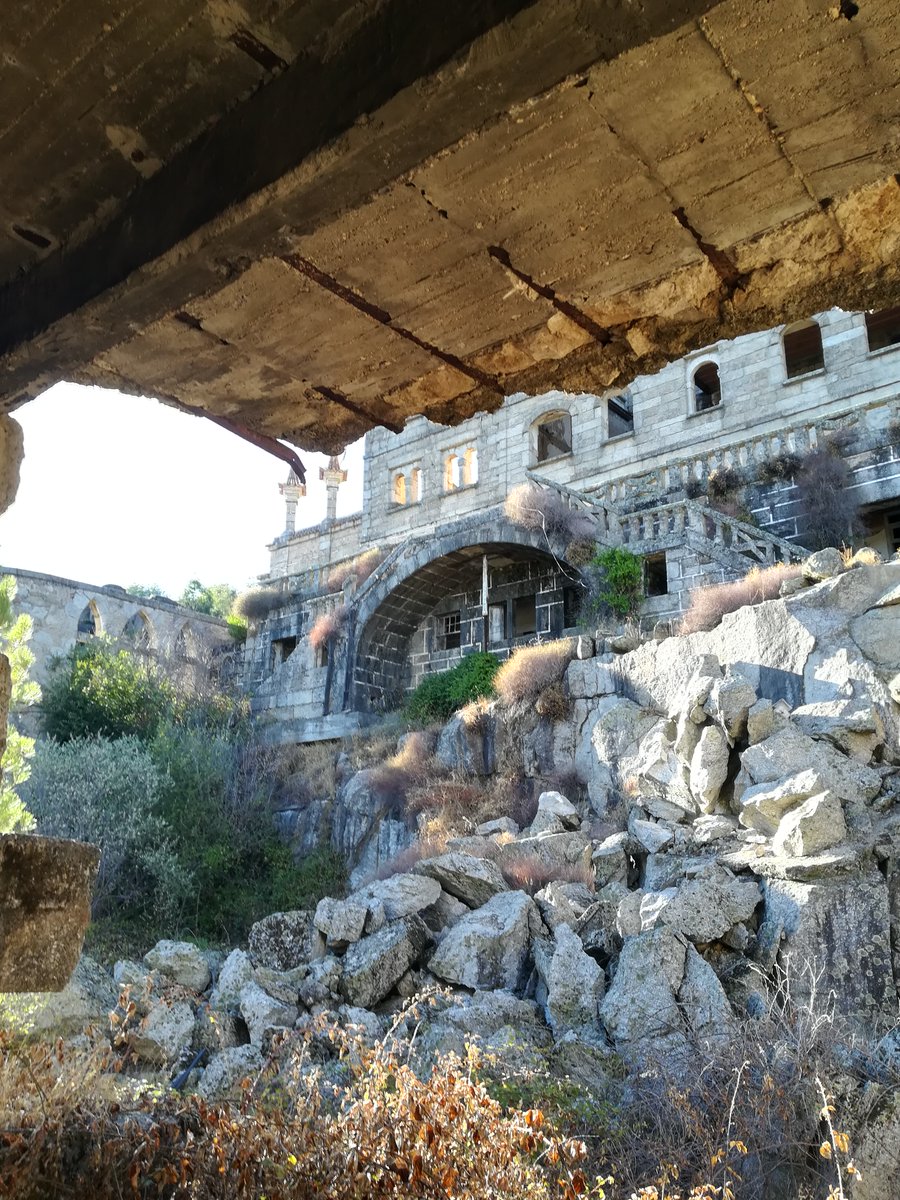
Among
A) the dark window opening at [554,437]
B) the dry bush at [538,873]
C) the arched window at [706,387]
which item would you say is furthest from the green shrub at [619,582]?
the dark window opening at [554,437]

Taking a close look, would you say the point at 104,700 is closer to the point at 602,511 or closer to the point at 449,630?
the point at 449,630

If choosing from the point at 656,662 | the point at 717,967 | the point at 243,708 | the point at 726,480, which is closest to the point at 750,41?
the point at 717,967

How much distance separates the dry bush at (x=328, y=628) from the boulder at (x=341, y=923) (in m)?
10.7

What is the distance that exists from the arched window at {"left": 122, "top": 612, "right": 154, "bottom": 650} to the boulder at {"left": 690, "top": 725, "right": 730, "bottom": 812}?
53.1ft

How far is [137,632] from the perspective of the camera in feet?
77.1

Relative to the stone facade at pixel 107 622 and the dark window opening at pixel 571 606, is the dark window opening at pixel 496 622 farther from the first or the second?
the stone facade at pixel 107 622

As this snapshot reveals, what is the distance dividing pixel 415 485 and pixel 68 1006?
19.7 meters

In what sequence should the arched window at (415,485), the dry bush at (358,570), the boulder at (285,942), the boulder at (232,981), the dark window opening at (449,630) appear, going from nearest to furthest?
the boulder at (232,981) → the boulder at (285,942) → the dark window opening at (449,630) → the dry bush at (358,570) → the arched window at (415,485)

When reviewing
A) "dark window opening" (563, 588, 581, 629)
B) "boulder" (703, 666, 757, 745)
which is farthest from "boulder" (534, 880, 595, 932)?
"dark window opening" (563, 588, 581, 629)

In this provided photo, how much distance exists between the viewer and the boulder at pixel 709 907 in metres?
7.20

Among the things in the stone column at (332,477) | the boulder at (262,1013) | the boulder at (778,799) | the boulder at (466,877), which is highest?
the stone column at (332,477)

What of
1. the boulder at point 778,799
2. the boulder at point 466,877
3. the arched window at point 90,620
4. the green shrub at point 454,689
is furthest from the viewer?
the arched window at point 90,620

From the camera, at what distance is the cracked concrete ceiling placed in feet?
6.00

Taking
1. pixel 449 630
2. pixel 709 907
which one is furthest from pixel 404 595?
pixel 709 907
